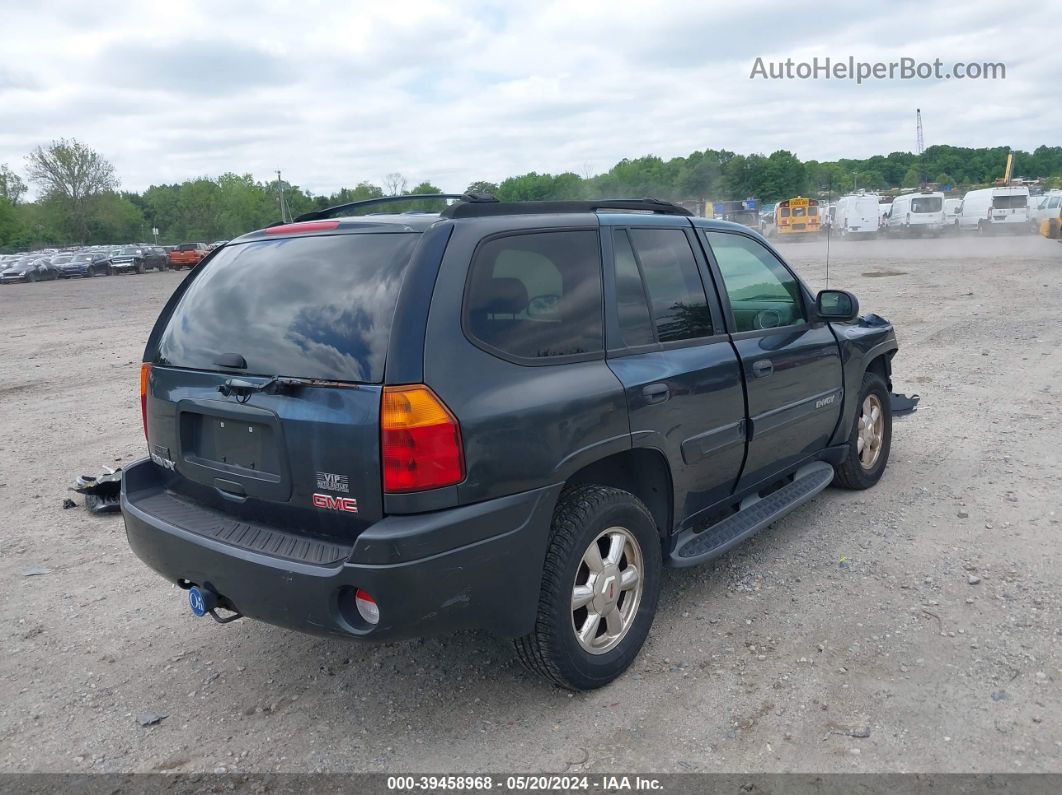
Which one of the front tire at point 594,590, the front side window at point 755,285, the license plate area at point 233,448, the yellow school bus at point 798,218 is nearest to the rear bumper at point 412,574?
the front tire at point 594,590

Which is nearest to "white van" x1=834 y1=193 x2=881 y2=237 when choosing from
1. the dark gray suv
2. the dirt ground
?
the dirt ground

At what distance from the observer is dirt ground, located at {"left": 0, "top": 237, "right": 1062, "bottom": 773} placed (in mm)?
2953

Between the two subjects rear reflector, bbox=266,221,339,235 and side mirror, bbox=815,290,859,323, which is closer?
rear reflector, bbox=266,221,339,235

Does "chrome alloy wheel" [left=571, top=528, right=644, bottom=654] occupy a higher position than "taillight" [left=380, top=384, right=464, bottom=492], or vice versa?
"taillight" [left=380, top=384, right=464, bottom=492]

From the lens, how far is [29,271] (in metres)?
43.2

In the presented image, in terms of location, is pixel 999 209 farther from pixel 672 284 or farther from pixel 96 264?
pixel 96 264

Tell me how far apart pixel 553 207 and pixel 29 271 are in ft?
158

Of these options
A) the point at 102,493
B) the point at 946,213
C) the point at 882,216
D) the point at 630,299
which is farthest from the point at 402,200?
the point at 882,216

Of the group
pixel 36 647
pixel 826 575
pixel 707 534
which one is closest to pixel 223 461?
pixel 36 647

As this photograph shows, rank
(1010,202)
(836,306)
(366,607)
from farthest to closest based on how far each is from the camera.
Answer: (1010,202) → (836,306) → (366,607)

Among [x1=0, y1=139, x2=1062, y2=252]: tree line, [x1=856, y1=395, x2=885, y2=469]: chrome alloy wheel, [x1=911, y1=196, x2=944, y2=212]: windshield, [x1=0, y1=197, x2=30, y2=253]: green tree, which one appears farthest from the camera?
[x1=0, y1=197, x2=30, y2=253]: green tree

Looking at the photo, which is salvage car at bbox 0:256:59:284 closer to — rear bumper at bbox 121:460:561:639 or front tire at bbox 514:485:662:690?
rear bumper at bbox 121:460:561:639

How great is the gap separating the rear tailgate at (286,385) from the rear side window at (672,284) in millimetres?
1262

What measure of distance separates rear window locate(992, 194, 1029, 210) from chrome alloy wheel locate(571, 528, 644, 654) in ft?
130
